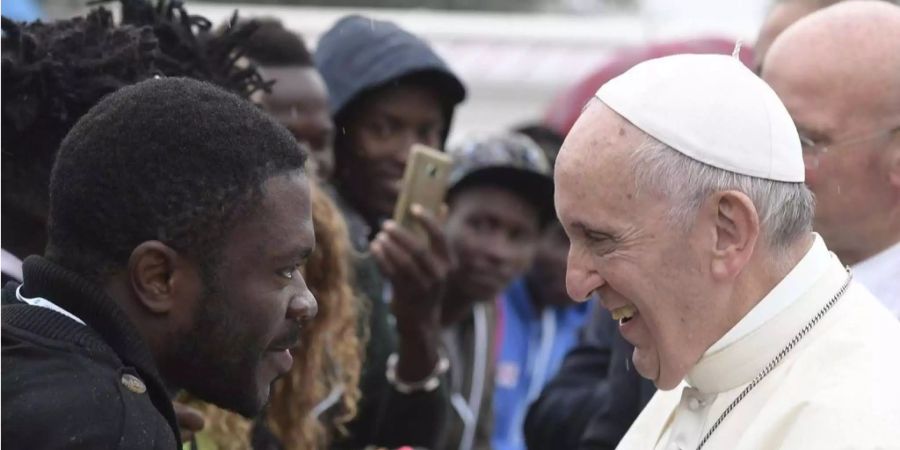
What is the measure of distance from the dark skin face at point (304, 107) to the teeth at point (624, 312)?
1989 millimetres

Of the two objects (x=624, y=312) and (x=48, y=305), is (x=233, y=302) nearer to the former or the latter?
(x=48, y=305)

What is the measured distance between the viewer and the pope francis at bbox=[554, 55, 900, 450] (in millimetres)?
2939

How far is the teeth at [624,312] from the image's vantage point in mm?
3088

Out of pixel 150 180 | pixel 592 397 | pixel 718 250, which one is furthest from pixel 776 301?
pixel 592 397

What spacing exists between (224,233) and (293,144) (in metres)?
0.26

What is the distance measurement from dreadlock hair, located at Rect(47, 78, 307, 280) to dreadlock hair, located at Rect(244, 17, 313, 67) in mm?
2273

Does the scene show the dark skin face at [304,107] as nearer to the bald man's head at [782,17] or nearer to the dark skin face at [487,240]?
the dark skin face at [487,240]

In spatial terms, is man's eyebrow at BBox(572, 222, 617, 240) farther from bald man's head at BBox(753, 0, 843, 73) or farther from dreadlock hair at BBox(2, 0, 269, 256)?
bald man's head at BBox(753, 0, 843, 73)

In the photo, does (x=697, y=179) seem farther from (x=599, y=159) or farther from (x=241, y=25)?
(x=241, y=25)

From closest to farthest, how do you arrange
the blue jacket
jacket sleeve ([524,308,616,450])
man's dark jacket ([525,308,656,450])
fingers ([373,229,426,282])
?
1. man's dark jacket ([525,308,656,450])
2. jacket sleeve ([524,308,616,450])
3. fingers ([373,229,426,282])
4. the blue jacket

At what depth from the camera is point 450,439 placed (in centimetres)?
539

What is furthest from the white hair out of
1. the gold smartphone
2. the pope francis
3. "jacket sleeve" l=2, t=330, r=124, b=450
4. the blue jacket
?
the blue jacket

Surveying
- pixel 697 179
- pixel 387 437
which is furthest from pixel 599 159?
pixel 387 437

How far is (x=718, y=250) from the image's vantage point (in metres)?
2.95
